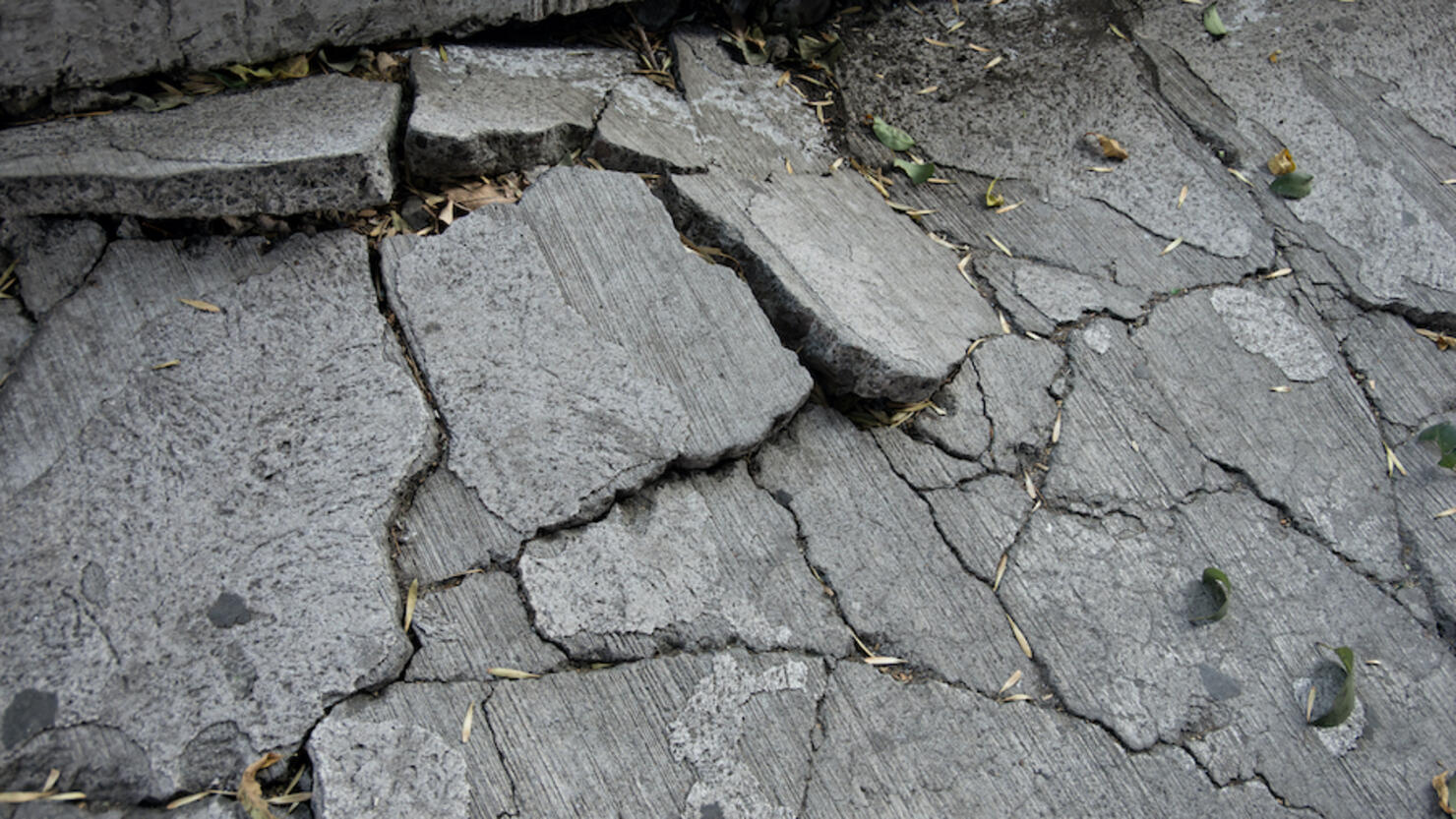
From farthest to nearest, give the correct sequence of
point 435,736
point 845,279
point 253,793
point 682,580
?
Result: point 845,279
point 682,580
point 435,736
point 253,793

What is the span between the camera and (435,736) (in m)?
1.57

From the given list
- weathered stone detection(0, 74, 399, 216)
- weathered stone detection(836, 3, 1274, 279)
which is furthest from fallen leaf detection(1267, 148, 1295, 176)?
weathered stone detection(0, 74, 399, 216)

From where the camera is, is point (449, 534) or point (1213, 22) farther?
point (1213, 22)

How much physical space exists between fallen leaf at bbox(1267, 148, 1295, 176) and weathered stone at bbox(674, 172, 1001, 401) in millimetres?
982

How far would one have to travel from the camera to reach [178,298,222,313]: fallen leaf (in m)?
1.85

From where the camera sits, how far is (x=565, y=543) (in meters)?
1.77

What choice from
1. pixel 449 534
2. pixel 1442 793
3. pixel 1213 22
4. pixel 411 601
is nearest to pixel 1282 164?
pixel 1213 22

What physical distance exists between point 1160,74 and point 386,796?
2652 mm

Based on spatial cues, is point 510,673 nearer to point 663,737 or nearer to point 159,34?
point 663,737

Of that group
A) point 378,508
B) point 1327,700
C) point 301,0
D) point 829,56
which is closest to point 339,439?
point 378,508

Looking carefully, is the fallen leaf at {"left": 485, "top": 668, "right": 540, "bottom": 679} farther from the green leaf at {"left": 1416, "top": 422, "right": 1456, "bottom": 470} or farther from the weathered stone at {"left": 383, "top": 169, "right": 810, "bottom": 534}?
the green leaf at {"left": 1416, "top": 422, "right": 1456, "bottom": 470}

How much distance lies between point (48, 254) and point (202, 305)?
307mm

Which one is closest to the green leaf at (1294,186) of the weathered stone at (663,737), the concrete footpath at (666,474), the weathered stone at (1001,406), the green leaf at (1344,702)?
the concrete footpath at (666,474)

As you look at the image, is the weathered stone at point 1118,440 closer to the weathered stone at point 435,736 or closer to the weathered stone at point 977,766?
the weathered stone at point 977,766
